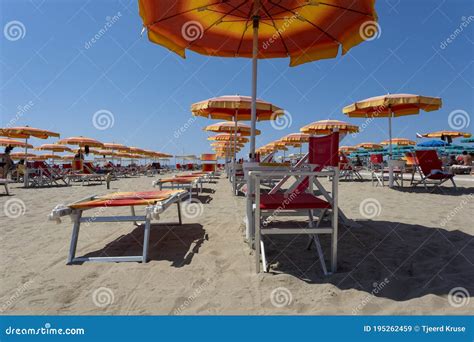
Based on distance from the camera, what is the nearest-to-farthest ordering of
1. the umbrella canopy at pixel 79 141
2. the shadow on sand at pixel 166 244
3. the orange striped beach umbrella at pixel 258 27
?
the shadow on sand at pixel 166 244, the orange striped beach umbrella at pixel 258 27, the umbrella canopy at pixel 79 141

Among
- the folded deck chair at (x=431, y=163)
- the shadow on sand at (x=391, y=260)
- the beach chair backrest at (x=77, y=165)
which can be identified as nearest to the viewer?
the shadow on sand at (x=391, y=260)

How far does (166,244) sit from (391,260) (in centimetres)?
206

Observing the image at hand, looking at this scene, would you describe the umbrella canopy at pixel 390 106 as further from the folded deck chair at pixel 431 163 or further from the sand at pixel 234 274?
the sand at pixel 234 274

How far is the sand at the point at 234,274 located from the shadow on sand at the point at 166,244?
1cm

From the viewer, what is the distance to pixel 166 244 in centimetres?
287

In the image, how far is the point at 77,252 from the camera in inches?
104

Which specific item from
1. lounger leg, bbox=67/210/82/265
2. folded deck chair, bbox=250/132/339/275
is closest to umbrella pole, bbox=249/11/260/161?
folded deck chair, bbox=250/132/339/275

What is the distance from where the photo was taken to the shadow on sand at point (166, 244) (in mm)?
2496

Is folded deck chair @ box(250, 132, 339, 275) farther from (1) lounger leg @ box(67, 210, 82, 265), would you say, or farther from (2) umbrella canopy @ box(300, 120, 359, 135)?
(2) umbrella canopy @ box(300, 120, 359, 135)

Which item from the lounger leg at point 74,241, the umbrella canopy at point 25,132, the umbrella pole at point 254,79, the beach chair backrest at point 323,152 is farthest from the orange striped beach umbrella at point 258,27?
the umbrella canopy at point 25,132

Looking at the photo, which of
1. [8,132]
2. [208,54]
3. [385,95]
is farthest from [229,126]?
[8,132]

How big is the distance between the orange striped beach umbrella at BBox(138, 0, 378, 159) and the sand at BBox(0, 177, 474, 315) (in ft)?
4.60
